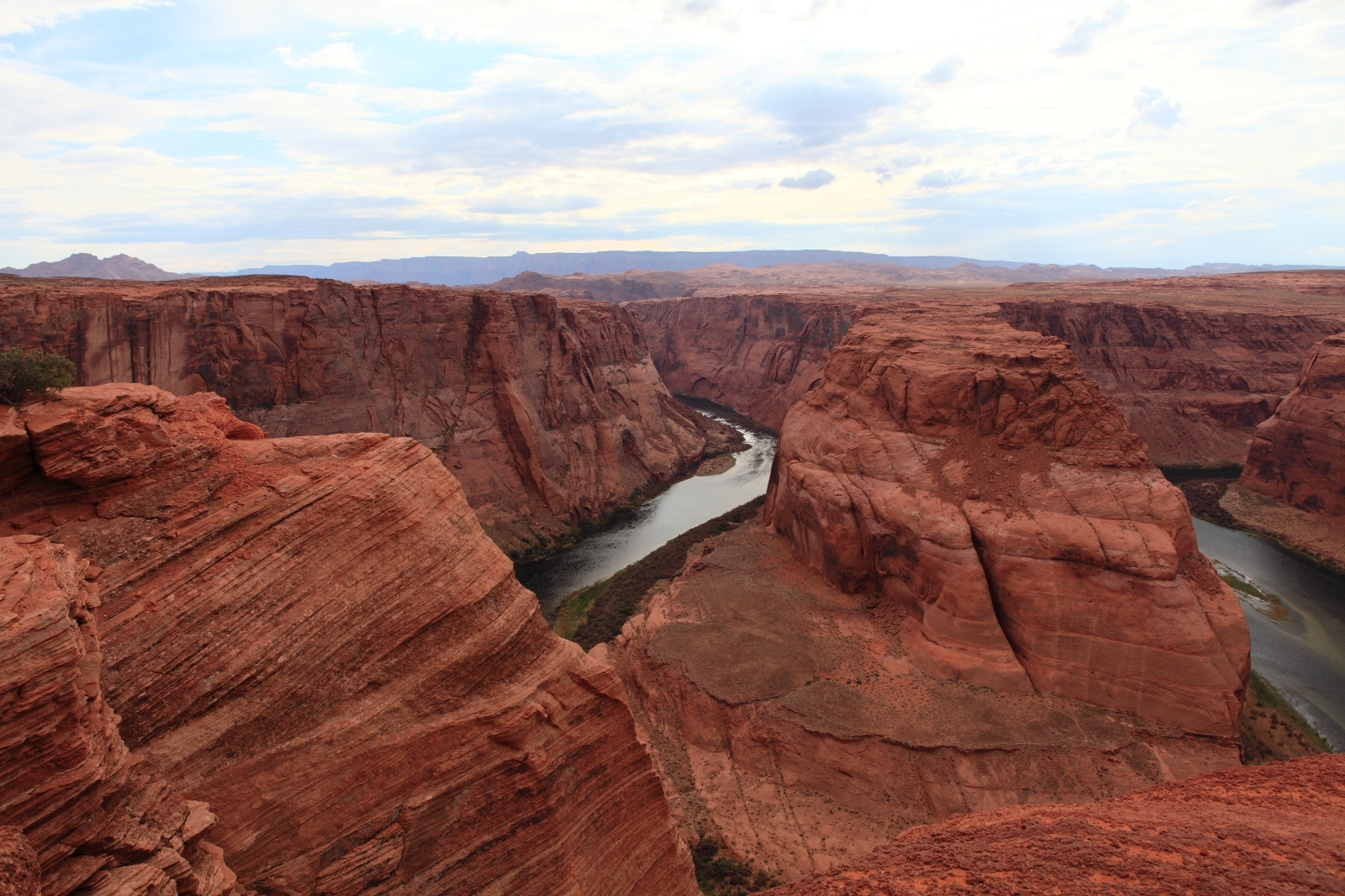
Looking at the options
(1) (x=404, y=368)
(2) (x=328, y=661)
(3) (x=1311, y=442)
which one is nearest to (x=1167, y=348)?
(3) (x=1311, y=442)

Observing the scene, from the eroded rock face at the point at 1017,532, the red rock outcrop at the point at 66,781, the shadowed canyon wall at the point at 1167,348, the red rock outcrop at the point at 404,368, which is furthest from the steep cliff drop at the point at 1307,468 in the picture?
the red rock outcrop at the point at 66,781

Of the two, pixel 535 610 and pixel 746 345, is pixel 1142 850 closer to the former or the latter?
pixel 535 610

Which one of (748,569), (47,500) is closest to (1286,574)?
(748,569)

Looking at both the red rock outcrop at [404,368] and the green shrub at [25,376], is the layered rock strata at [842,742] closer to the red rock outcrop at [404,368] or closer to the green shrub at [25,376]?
A: the green shrub at [25,376]

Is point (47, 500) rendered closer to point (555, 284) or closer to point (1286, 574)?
point (1286, 574)

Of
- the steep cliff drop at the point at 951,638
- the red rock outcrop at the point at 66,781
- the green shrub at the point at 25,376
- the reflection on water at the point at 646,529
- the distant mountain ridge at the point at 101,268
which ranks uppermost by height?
the distant mountain ridge at the point at 101,268

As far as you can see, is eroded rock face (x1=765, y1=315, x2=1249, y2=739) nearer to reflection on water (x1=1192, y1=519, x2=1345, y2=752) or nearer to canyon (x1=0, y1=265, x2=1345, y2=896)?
canyon (x1=0, y1=265, x2=1345, y2=896)
